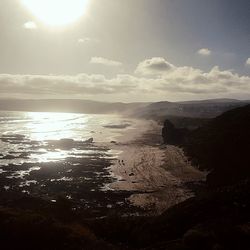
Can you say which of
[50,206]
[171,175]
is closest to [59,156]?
[171,175]

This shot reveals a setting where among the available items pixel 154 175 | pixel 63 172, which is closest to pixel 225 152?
pixel 154 175

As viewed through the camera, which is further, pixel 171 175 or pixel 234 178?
pixel 171 175

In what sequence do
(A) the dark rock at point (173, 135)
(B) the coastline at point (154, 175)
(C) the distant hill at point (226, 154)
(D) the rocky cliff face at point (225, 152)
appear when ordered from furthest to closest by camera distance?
(A) the dark rock at point (173, 135), (D) the rocky cliff face at point (225, 152), (C) the distant hill at point (226, 154), (B) the coastline at point (154, 175)

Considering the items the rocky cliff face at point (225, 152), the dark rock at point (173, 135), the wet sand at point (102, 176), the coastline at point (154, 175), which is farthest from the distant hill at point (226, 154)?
the dark rock at point (173, 135)

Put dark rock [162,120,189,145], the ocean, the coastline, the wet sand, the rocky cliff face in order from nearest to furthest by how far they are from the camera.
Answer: the wet sand, the coastline, the ocean, the rocky cliff face, dark rock [162,120,189,145]

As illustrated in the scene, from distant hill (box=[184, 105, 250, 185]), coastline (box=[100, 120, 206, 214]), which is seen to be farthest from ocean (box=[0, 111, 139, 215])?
distant hill (box=[184, 105, 250, 185])

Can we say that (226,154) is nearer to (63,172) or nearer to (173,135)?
(63,172)

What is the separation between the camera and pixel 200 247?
1928 cm

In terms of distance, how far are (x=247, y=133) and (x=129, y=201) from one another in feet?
72.4

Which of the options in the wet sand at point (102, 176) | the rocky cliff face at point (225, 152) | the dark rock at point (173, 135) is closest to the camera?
the wet sand at point (102, 176)

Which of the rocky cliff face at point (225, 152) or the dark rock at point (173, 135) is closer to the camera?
the rocky cliff face at point (225, 152)

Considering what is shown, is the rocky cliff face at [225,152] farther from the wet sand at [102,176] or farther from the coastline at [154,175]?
the wet sand at [102,176]

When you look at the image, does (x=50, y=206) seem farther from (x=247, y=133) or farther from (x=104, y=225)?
(x=247, y=133)

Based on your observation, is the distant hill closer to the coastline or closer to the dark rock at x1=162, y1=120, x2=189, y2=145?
the coastline
